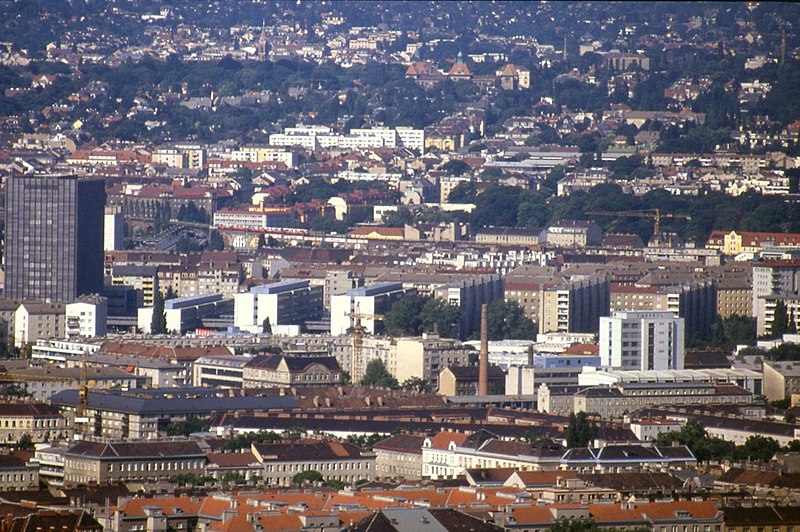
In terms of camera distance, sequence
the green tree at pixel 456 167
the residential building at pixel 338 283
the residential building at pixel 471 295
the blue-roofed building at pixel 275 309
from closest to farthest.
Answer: the blue-roofed building at pixel 275 309
the residential building at pixel 471 295
the residential building at pixel 338 283
the green tree at pixel 456 167

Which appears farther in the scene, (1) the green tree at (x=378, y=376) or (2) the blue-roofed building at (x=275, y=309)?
(2) the blue-roofed building at (x=275, y=309)

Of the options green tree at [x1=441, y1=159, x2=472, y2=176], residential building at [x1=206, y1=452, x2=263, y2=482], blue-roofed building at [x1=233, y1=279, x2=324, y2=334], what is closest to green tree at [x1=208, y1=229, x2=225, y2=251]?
Answer: blue-roofed building at [x1=233, y1=279, x2=324, y2=334]

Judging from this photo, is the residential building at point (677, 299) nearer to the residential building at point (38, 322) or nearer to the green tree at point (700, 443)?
the residential building at point (38, 322)

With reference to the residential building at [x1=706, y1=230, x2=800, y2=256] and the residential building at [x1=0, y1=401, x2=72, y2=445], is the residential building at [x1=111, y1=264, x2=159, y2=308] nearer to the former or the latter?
the residential building at [x1=706, y1=230, x2=800, y2=256]

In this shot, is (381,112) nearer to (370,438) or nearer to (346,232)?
(346,232)

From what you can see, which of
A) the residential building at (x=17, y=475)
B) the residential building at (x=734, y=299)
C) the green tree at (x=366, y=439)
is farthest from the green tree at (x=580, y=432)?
the residential building at (x=734, y=299)

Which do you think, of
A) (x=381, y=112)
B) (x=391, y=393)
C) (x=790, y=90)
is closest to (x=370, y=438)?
(x=391, y=393)
